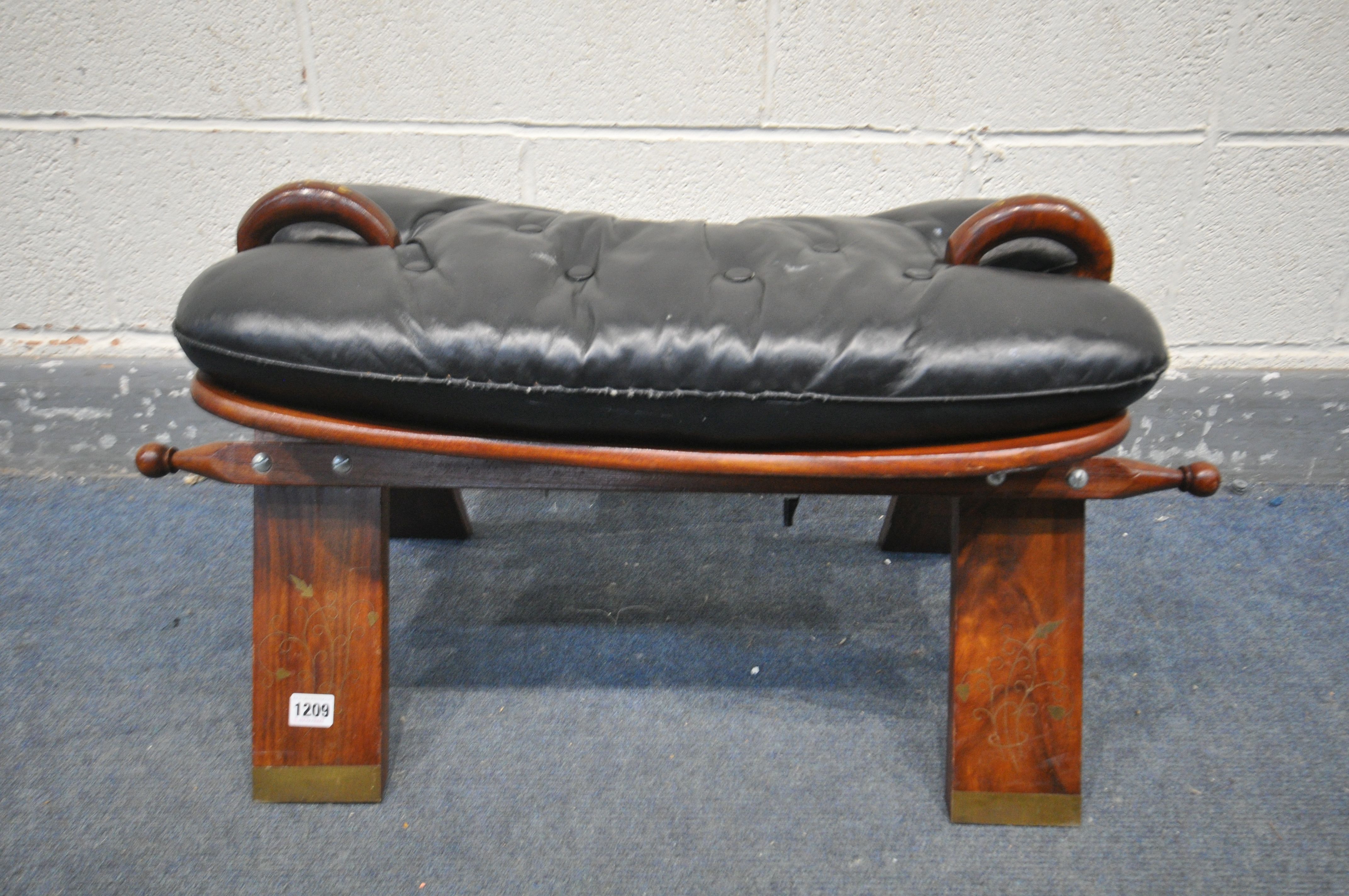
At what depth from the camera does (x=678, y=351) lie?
638 millimetres

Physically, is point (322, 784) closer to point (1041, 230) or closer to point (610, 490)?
point (610, 490)

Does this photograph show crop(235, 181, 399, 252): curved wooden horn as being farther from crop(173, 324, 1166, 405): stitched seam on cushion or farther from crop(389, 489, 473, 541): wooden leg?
crop(389, 489, 473, 541): wooden leg

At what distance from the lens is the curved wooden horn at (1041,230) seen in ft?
2.29

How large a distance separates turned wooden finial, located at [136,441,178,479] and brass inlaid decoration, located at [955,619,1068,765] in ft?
2.28

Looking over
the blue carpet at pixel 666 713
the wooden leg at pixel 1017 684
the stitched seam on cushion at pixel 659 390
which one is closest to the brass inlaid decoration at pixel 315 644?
the blue carpet at pixel 666 713

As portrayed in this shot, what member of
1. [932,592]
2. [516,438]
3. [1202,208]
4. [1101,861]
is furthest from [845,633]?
[1202,208]

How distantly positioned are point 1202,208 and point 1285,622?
1.93ft

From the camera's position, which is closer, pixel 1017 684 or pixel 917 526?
pixel 1017 684

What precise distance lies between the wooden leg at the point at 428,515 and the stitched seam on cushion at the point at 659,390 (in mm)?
472

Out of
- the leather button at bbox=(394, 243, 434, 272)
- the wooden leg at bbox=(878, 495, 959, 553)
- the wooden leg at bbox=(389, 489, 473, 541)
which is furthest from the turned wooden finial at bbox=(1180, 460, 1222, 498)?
the wooden leg at bbox=(389, 489, 473, 541)

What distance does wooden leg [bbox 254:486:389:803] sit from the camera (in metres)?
0.77

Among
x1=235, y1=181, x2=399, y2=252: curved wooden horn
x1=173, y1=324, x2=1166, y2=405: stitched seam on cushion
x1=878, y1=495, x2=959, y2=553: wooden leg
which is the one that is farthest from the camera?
x1=878, y1=495, x2=959, y2=553: wooden leg

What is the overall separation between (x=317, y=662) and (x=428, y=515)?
372mm

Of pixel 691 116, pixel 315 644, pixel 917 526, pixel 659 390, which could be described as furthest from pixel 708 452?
pixel 691 116
